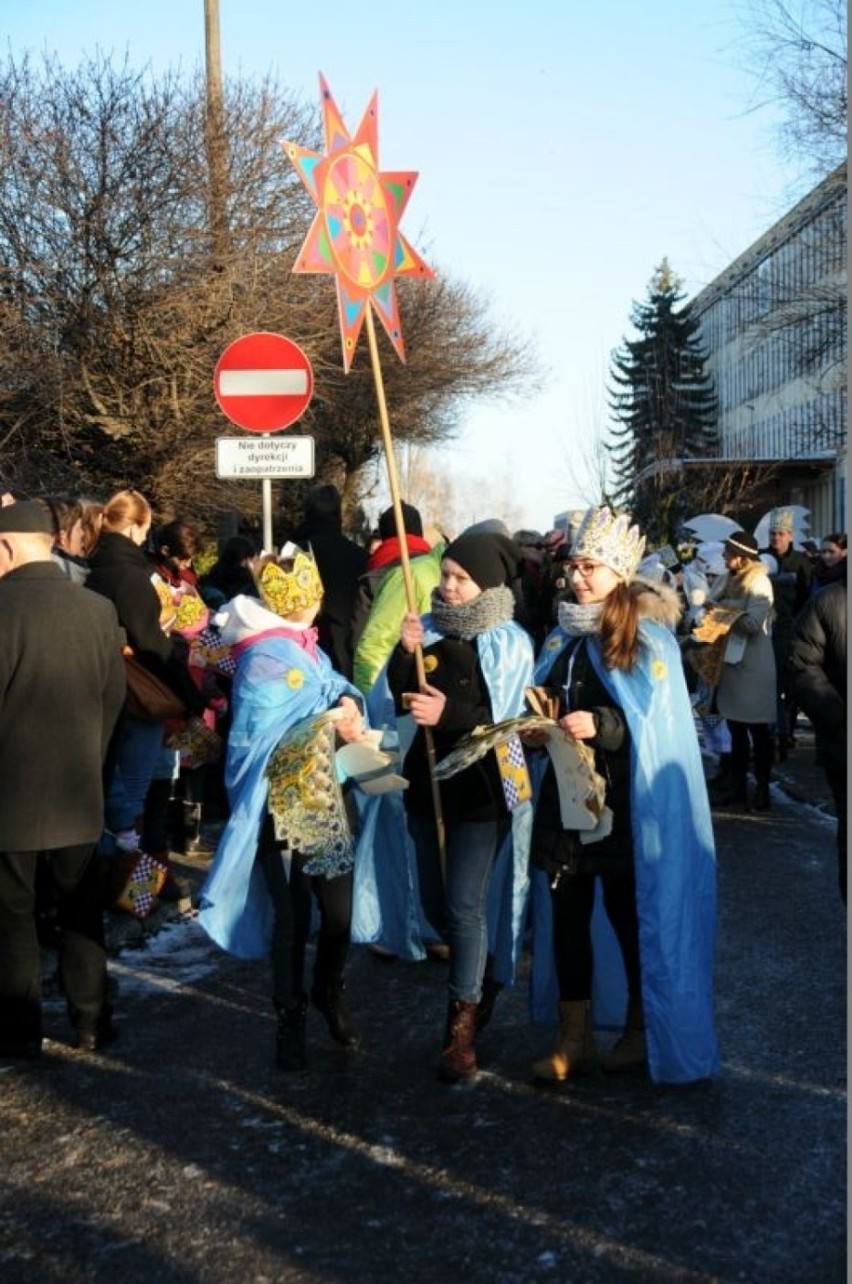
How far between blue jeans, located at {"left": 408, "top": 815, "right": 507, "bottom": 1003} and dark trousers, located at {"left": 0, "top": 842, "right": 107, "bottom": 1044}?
1.36 meters

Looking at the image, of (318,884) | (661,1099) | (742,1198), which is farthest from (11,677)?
(742,1198)

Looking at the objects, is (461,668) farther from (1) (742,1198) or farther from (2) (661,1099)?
(1) (742,1198)

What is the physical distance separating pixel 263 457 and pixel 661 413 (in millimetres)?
40338

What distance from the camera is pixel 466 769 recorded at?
5.74 m

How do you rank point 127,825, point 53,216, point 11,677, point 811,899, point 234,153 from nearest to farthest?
point 11,677 < point 127,825 < point 811,899 < point 53,216 < point 234,153

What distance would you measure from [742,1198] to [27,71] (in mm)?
17222

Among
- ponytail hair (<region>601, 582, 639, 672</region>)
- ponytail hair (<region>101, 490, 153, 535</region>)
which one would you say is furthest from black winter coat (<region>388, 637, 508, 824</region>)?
ponytail hair (<region>101, 490, 153, 535</region>)

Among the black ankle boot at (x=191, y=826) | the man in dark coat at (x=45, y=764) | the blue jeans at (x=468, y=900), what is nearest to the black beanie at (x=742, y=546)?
the black ankle boot at (x=191, y=826)

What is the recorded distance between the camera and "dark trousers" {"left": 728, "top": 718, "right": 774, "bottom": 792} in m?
11.9

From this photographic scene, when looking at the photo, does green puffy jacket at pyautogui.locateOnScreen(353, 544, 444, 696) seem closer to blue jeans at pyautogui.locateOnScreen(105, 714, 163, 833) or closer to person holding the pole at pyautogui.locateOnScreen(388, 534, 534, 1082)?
blue jeans at pyautogui.locateOnScreen(105, 714, 163, 833)

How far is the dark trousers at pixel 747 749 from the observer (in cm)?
1188

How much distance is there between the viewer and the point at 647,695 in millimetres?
5480

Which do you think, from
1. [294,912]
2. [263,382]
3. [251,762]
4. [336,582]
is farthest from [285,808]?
[263,382]

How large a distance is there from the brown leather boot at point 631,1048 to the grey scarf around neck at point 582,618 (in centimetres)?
131
